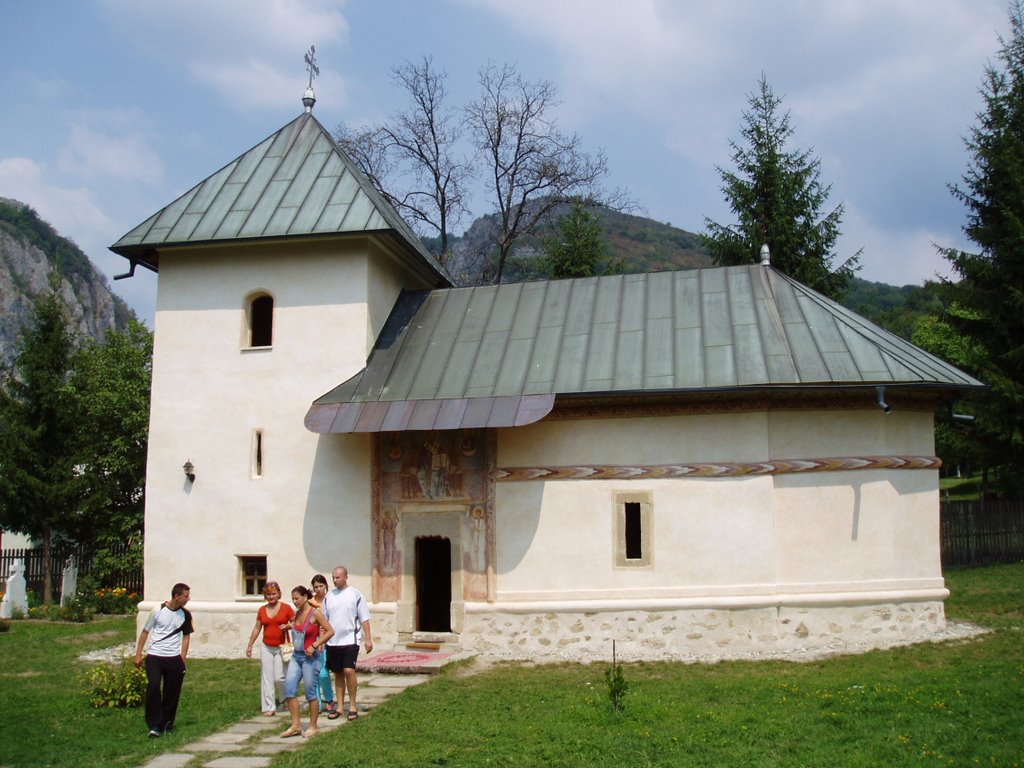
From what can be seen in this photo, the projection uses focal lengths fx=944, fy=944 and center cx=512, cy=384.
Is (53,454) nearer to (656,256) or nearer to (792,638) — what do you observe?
(792,638)

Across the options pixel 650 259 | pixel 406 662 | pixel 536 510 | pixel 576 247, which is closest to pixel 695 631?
pixel 536 510

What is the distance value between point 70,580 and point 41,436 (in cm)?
366

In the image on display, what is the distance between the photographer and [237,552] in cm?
1545

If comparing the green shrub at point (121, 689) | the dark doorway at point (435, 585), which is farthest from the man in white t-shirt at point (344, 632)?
the dark doorway at point (435, 585)

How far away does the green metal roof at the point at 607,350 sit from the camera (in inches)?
556

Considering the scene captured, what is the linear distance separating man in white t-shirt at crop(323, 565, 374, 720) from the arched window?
7271 mm

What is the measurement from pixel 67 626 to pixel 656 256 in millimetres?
69824

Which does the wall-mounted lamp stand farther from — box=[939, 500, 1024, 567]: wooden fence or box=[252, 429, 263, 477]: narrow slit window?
box=[939, 500, 1024, 567]: wooden fence

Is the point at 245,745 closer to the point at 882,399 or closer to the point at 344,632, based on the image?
the point at 344,632

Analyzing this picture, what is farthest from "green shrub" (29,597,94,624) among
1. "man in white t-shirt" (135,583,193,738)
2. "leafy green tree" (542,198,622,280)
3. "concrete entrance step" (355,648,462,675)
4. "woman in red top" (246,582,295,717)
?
"leafy green tree" (542,198,622,280)

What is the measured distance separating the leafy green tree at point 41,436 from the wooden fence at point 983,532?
21135 millimetres

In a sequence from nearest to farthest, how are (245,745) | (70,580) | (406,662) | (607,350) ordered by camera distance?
(245,745) → (406,662) → (607,350) → (70,580)

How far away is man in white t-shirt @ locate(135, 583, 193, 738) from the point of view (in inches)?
378

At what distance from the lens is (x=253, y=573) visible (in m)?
15.6
